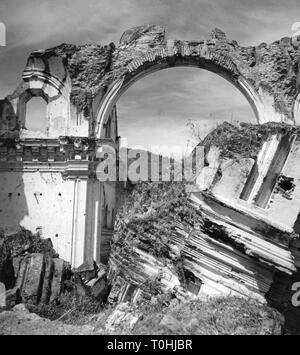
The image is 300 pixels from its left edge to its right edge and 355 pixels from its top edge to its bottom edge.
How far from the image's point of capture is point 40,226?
38.4ft

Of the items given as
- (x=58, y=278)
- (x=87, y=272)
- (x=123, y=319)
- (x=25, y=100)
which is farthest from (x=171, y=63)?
(x=123, y=319)

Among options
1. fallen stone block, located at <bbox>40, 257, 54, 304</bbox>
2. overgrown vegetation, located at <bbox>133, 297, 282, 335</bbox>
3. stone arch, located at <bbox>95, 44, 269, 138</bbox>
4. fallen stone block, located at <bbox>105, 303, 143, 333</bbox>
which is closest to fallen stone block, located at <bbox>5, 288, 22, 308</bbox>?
fallen stone block, located at <bbox>40, 257, 54, 304</bbox>

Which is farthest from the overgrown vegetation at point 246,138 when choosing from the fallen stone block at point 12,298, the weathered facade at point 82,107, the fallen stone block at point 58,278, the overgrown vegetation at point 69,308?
the weathered facade at point 82,107

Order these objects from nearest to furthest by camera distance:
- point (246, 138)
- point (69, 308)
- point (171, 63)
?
point (246, 138) < point (69, 308) < point (171, 63)

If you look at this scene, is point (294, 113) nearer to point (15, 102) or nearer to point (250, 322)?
point (15, 102)

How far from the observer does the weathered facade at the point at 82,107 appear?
11.6 meters

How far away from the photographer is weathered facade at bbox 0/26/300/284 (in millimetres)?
11633

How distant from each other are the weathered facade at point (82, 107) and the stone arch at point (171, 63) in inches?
1.1

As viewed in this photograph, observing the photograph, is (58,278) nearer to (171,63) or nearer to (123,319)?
(123,319)

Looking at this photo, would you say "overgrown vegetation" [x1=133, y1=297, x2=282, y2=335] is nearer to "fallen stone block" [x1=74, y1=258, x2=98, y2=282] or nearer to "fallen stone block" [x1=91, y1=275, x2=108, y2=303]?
"fallen stone block" [x1=91, y1=275, x2=108, y2=303]

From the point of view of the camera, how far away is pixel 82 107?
11.8 m

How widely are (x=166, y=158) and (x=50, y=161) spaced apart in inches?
316

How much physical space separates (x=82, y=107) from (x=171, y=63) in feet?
9.33

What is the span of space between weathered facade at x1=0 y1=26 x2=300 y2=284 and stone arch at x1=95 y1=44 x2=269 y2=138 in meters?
0.03
